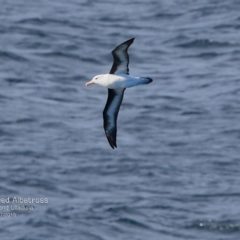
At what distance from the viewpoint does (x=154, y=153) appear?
35594 millimetres

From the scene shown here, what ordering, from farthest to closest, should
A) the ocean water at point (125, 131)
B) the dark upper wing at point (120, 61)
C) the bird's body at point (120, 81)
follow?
the ocean water at point (125, 131), the dark upper wing at point (120, 61), the bird's body at point (120, 81)

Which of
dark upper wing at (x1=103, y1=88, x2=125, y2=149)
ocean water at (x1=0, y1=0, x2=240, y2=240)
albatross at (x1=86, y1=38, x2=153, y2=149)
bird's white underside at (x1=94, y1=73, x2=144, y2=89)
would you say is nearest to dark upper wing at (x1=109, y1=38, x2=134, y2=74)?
albatross at (x1=86, y1=38, x2=153, y2=149)

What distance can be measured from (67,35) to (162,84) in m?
9.96

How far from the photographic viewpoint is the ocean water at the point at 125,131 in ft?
100.0

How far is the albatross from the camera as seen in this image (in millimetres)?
16470

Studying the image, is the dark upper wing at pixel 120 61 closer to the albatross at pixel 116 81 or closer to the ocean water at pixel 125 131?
the albatross at pixel 116 81

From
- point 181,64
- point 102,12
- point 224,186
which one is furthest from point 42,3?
point 224,186

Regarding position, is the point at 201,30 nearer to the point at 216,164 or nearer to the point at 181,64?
the point at 181,64

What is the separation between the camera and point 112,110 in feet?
58.0

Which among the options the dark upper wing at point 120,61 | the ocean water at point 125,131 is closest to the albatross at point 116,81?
the dark upper wing at point 120,61

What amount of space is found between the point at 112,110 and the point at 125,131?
1907 cm

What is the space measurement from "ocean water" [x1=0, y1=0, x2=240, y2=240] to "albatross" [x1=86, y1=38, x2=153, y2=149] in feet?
36.7

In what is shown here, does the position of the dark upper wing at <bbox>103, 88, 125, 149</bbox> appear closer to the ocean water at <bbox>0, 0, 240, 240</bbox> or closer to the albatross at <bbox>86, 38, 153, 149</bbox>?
the albatross at <bbox>86, 38, 153, 149</bbox>

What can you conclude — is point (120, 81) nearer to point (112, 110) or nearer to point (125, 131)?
point (112, 110)
